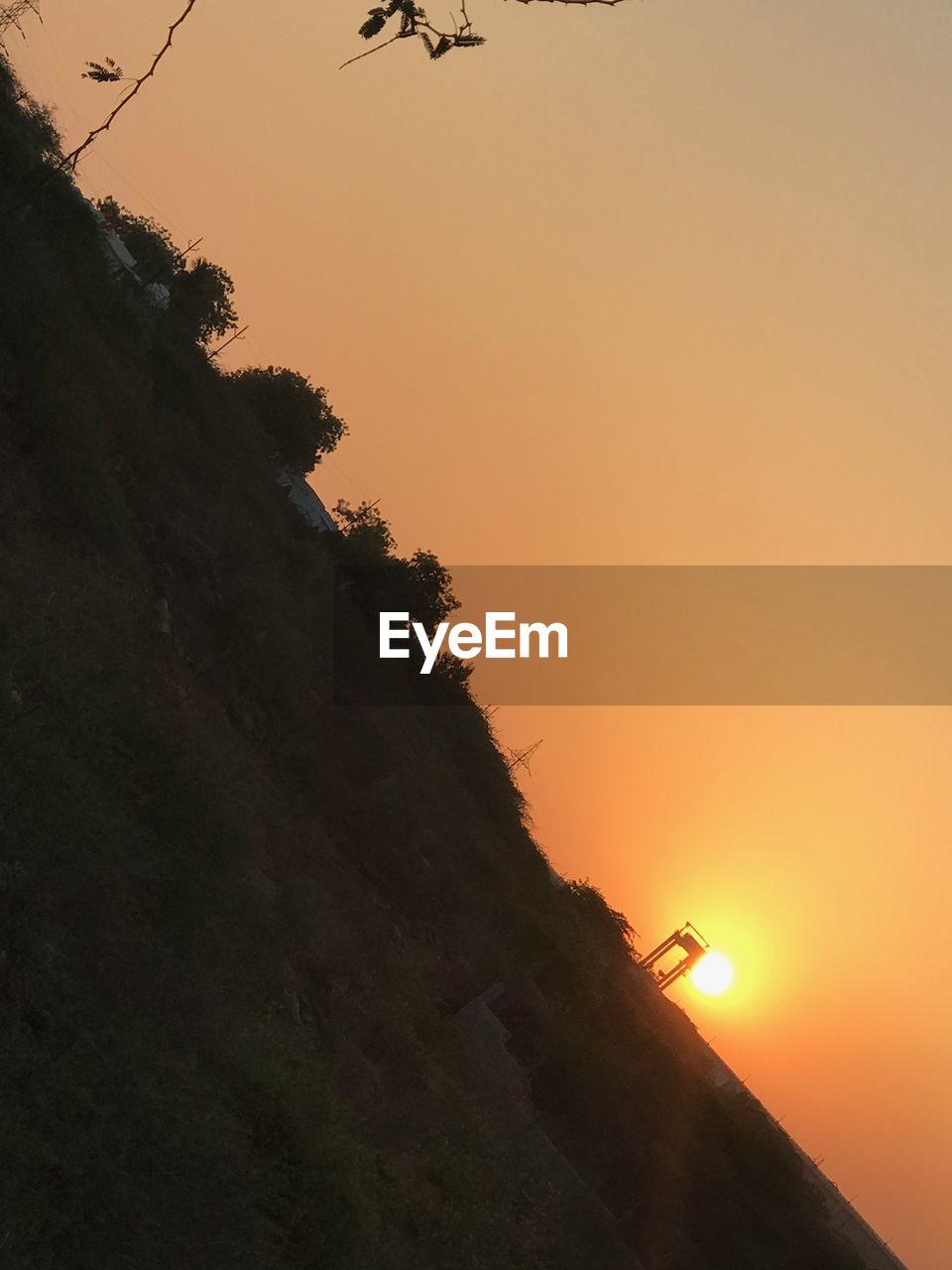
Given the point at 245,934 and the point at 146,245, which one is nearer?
the point at 245,934

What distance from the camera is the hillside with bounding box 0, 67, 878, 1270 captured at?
32.9 feet

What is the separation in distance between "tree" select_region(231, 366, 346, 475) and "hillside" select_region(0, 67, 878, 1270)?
440 inches

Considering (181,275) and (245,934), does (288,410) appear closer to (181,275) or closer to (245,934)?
(181,275)

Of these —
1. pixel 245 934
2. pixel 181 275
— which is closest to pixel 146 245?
pixel 181 275

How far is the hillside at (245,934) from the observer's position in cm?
1002

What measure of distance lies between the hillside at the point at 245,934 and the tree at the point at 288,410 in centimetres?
1118

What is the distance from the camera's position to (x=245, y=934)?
15961 millimetres

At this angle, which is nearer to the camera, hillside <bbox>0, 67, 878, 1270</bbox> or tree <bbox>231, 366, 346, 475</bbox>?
hillside <bbox>0, 67, 878, 1270</bbox>

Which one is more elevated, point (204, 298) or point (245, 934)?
point (204, 298)

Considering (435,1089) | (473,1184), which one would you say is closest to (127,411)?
(435,1089)

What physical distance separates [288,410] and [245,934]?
3888 centimetres

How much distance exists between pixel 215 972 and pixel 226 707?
32.5 feet

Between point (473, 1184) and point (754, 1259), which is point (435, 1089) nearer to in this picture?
point (473, 1184)

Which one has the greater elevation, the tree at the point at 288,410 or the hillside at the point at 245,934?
the tree at the point at 288,410
